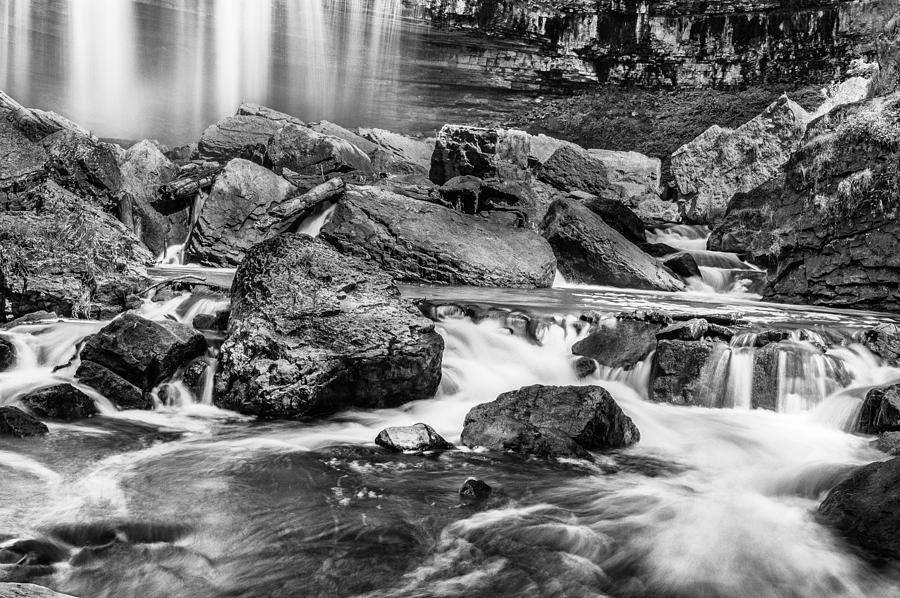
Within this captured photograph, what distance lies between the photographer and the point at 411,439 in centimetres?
498

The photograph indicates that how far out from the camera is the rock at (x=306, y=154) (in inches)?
685

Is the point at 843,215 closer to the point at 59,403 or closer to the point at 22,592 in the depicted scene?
the point at 59,403

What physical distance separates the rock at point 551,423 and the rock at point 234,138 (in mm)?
16588

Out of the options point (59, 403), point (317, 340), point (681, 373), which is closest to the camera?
point (59, 403)

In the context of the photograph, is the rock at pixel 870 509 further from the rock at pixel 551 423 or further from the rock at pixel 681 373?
the rock at pixel 681 373

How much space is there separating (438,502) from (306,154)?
14.6 m

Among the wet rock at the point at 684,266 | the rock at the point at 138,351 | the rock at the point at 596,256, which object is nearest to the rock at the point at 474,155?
the rock at the point at 596,256

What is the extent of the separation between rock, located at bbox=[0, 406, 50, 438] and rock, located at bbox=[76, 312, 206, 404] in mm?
781

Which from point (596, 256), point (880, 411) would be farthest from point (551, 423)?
point (596, 256)

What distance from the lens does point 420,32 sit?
3319 cm

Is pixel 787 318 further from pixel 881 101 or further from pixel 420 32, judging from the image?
pixel 420 32

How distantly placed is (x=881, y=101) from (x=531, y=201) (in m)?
6.64

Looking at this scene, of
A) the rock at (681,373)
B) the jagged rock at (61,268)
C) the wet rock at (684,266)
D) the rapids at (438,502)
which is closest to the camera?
the rapids at (438,502)

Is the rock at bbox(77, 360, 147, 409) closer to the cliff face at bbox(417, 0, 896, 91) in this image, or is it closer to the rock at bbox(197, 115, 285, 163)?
the rock at bbox(197, 115, 285, 163)
